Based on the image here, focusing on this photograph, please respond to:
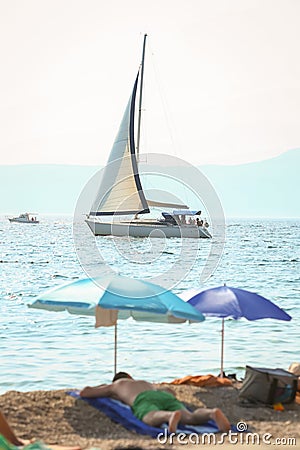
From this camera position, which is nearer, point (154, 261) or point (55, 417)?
point (55, 417)

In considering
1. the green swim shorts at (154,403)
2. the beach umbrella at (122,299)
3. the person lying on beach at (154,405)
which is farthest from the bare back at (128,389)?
the beach umbrella at (122,299)

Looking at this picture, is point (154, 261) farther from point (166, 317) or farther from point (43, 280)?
point (166, 317)

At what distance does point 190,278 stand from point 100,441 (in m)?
29.0

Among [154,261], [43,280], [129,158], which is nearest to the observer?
[43,280]

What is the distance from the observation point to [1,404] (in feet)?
23.6

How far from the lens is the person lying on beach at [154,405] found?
253 inches

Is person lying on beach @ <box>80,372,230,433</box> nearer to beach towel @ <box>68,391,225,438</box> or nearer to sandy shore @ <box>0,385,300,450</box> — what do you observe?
beach towel @ <box>68,391,225,438</box>

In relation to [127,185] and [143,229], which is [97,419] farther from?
[143,229]

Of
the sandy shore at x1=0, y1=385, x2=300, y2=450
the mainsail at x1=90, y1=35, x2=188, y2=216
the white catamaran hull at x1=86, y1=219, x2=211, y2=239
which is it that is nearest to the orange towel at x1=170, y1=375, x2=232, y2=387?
the sandy shore at x1=0, y1=385, x2=300, y2=450

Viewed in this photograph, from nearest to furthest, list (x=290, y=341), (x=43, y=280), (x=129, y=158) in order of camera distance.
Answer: (x=290, y=341), (x=43, y=280), (x=129, y=158)

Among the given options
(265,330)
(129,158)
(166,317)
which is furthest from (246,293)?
(129,158)

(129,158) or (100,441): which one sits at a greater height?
(129,158)

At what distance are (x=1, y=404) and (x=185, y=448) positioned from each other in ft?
6.94

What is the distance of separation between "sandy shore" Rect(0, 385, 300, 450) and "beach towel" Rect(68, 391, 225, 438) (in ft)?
0.21
